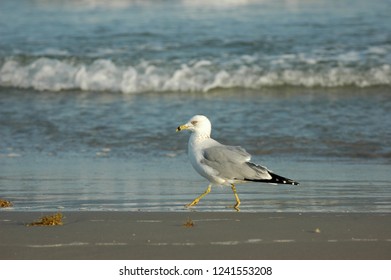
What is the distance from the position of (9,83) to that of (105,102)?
2317 mm

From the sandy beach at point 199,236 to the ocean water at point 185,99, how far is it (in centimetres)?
45

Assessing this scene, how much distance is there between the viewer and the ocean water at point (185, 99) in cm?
761

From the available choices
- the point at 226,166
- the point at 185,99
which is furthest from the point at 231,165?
the point at 185,99

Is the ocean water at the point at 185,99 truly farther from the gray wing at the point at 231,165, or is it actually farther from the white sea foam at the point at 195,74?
the gray wing at the point at 231,165

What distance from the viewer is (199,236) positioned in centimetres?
560

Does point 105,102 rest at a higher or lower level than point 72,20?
lower

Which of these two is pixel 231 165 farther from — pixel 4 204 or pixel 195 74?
pixel 195 74

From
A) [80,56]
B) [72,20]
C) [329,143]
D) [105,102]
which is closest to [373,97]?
[329,143]

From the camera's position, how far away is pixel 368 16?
17.6 m

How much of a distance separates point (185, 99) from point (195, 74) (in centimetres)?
137

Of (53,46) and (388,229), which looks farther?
(53,46)

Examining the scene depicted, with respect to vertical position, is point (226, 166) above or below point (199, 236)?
above

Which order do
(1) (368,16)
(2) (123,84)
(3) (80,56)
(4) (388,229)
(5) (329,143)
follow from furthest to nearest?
(1) (368,16)
(3) (80,56)
(2) (123,84)
(5) (329,143)
(4) (388,229)

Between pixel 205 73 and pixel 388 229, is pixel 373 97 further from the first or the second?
pixel 388 229
